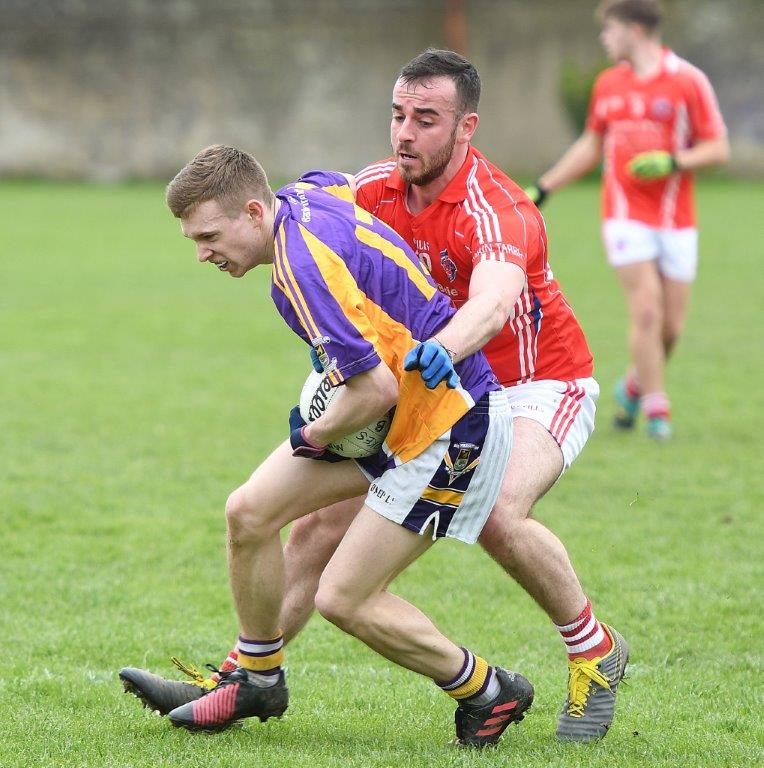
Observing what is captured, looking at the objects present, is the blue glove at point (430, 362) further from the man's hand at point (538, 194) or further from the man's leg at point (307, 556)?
the man's hand at point (538, 194)

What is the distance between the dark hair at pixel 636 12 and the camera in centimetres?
866

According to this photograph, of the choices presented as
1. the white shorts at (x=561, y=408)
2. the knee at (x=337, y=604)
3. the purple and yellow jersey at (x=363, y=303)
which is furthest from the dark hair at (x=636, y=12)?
the knee at (x=337, y=604)

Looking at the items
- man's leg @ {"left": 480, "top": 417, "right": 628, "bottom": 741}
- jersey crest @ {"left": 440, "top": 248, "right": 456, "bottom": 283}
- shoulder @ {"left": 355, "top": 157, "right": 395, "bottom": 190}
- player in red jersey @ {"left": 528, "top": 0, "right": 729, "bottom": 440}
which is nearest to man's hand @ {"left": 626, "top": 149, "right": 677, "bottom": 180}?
player in red jersey @ {"left": 528, "top": 0, "right": 729, "bottom": 440}

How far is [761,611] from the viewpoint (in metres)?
5.55

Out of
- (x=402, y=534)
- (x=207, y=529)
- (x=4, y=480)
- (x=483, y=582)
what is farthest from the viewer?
(x=4, y=480)

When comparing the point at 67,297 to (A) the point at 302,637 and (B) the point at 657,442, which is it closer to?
(B) the point at 657,442

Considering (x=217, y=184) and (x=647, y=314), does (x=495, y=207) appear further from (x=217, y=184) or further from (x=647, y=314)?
(x=647, y=314)

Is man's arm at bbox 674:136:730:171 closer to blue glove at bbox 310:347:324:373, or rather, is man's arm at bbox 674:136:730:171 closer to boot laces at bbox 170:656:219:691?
blue glove at bbox 310:347:324:373

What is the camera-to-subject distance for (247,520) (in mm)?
4180

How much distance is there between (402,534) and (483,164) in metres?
1.32

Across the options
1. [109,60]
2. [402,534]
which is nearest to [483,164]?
[402,534]

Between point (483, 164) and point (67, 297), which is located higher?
point (483, 164)

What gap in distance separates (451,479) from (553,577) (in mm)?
491

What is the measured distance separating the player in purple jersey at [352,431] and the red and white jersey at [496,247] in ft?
1.08
